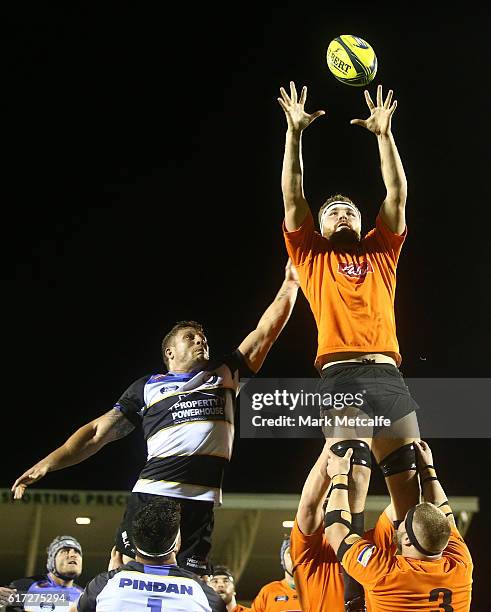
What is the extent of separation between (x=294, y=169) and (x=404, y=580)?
2989 millimetres

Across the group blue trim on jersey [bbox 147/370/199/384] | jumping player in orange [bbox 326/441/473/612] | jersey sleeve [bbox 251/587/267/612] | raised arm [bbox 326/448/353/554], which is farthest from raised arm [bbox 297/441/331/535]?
jersey sleeve [bbox 251/587/267/612]

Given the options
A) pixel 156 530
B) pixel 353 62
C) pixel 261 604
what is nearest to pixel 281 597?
pixel 261 604

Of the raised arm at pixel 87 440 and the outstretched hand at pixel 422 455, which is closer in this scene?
the outstretched hand at pixel 422 455

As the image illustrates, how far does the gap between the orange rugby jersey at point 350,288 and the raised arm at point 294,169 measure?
3.5 inches

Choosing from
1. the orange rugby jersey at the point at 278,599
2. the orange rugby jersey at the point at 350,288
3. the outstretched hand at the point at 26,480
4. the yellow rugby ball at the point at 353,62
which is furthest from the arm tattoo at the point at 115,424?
the yellow rugby ball at the point at 353,62

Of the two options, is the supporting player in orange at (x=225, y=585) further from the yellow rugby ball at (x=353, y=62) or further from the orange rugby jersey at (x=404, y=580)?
the yellow rugby ball at (x=353, y=62)

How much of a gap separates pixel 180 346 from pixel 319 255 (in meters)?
1.39

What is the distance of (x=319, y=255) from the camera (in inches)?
273

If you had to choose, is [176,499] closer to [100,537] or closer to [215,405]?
[215,405]

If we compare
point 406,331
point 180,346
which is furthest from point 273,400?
point 406,331

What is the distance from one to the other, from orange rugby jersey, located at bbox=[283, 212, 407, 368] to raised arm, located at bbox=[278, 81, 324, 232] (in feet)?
0.29

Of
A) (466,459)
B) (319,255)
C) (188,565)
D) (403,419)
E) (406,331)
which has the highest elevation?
(406,331)

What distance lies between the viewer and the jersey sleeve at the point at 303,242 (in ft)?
22.9

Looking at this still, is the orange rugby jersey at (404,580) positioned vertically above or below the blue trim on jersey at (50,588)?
below
